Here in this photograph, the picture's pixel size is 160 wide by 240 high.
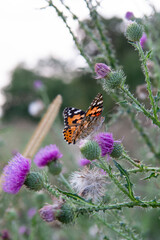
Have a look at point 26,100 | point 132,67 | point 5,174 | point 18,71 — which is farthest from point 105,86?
point 18,71

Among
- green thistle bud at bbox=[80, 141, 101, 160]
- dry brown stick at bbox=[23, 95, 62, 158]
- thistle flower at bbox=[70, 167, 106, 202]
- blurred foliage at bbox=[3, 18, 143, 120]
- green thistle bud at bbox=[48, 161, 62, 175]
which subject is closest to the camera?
green thistle bud at bbox=[80, 141, 101, 160]

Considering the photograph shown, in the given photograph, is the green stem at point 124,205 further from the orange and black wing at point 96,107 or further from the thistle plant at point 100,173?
the orange and black wing at point 96,107

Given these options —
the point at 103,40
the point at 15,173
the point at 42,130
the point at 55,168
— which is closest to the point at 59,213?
the point at 15,173

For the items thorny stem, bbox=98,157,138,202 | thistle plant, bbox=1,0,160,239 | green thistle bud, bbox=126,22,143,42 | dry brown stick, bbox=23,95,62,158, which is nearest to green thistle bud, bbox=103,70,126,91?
thistle plant, bbox=1,0,160,239

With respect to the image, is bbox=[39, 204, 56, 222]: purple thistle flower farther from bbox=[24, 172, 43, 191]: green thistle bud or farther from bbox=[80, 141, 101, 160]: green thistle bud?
bbox=[80, 141, 101, 160]: green thistle bud

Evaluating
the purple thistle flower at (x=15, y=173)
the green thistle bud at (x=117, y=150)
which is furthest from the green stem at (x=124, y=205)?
the purple thistle flower at (x=15, y=173)

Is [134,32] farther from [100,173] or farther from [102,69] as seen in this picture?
[100,173]

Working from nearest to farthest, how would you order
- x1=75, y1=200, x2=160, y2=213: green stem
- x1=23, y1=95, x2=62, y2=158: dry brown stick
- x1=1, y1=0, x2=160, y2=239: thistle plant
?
x1=75, y1=200, x2=160, y2=213: green stem, x1=1, y1=0, x2=160, y2=239: thistle plant, x1=23, y1=95, x2=62, y2=158: dry brown stick
